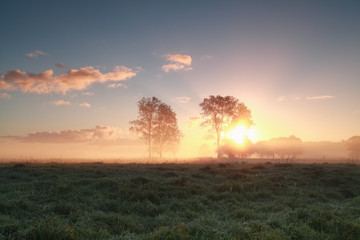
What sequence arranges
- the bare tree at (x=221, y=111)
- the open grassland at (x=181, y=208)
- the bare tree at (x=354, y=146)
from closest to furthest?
1. the open grassland at (x=181, y=208)
2. the bare tree at (x=221, y=111)
3. the bare tree at (x=354, y=146)

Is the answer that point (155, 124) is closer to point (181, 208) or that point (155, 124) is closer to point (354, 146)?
point (181, 208)

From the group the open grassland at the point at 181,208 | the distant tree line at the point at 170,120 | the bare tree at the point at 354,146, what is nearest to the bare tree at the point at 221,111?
the distant tree line at the point at 170,120

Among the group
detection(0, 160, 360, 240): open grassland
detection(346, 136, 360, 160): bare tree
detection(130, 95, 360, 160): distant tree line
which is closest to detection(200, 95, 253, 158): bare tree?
detection(130, 95, 360, 160): distant tree line

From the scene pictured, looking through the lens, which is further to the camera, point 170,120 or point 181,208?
point 170,120

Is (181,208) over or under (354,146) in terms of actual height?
under

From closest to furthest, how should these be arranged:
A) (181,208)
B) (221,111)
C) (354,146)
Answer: (181,208) < (221,111) < (354,146)

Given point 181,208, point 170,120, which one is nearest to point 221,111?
point 170,120

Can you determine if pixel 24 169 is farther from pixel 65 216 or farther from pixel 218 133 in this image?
pixel 218 133

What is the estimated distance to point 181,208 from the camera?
937 centimetres

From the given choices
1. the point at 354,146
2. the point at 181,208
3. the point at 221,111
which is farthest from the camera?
the point at 354,146

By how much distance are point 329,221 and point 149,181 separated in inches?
332

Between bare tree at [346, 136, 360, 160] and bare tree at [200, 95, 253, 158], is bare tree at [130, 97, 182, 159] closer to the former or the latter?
bare tree at [200, 95, 253, 158]

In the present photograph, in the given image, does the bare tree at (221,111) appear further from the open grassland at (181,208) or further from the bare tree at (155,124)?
the open grassland at (181,208)

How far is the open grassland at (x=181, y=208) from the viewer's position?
580 cm
